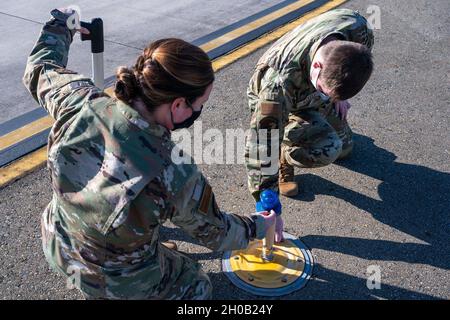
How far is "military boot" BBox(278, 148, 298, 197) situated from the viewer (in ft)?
11.7

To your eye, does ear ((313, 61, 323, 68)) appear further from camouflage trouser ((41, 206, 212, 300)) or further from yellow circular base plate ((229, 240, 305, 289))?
camouflage trouser ((41, 206, 212, 300))

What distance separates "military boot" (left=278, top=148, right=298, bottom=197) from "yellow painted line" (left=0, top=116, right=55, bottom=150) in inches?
69.5

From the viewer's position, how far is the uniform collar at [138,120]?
6.82 feet

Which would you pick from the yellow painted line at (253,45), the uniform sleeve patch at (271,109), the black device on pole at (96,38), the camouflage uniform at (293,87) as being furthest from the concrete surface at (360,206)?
the black device on pole at (96,38)

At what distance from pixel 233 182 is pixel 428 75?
9.10ft

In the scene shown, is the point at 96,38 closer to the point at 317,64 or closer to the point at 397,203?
the point at 317,64

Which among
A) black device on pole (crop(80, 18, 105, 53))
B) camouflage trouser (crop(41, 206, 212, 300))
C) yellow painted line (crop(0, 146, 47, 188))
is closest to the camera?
camouflage trouser (crop(41, 206, 212, 300))

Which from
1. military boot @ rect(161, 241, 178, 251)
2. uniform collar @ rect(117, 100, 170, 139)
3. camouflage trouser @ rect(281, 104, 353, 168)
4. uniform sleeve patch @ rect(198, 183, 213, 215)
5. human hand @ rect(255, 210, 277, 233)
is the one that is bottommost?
military boot @ rect(161, 241, 178, 251)

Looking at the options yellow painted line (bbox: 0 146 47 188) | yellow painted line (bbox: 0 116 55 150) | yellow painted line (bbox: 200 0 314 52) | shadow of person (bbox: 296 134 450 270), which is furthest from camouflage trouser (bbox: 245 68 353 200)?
yellow painted line (bbox: 200 0 314 52)

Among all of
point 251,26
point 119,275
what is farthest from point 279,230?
point 251,26

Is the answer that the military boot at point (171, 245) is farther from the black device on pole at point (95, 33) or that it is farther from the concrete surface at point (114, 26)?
the concrete surface at point (114, 26)

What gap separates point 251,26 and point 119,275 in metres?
4.45

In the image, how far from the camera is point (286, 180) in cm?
365
